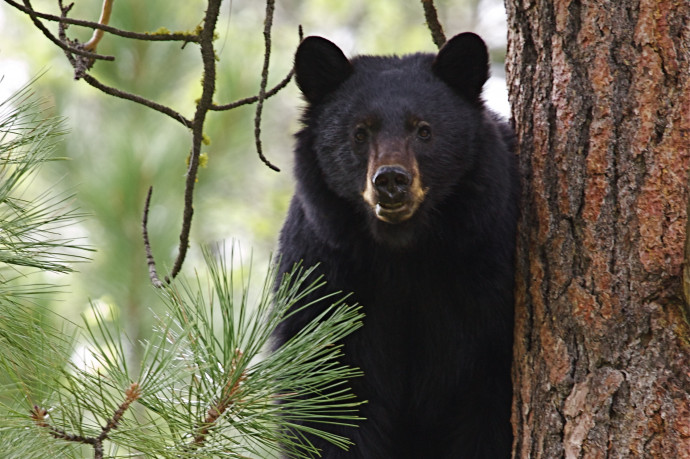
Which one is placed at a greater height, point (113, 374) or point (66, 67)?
point (66, 67)

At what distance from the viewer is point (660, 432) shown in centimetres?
235

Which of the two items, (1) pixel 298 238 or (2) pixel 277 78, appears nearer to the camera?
(1) pixel 298 238

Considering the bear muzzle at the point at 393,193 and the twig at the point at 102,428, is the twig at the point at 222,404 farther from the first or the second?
the bear muzzle at the point at 393,193

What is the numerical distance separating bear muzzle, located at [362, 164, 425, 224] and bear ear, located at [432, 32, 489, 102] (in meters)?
0.67

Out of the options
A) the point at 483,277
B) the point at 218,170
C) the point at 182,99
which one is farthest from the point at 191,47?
the point at 483,277

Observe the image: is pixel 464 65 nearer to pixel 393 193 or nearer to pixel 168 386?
pixel 393 193

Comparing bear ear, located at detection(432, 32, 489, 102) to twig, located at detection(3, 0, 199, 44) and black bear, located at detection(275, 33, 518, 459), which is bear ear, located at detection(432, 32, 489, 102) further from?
twig, located at detection(3, 0, 199, 44)

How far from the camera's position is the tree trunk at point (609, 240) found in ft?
7.93

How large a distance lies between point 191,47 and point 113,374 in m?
4.67

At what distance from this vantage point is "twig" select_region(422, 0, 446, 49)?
3.54 metres

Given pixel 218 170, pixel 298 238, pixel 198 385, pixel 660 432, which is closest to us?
pixel 660 432

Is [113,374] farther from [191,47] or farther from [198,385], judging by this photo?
[191,47]

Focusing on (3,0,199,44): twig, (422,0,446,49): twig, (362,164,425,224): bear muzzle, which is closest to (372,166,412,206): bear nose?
(362,164,425,224): bear muzzle

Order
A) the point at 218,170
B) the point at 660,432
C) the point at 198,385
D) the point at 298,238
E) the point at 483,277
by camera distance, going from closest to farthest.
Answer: the point at 660,432, the point at 198,385, the point at 483,277, the point at 298,238, the point at 218,170
